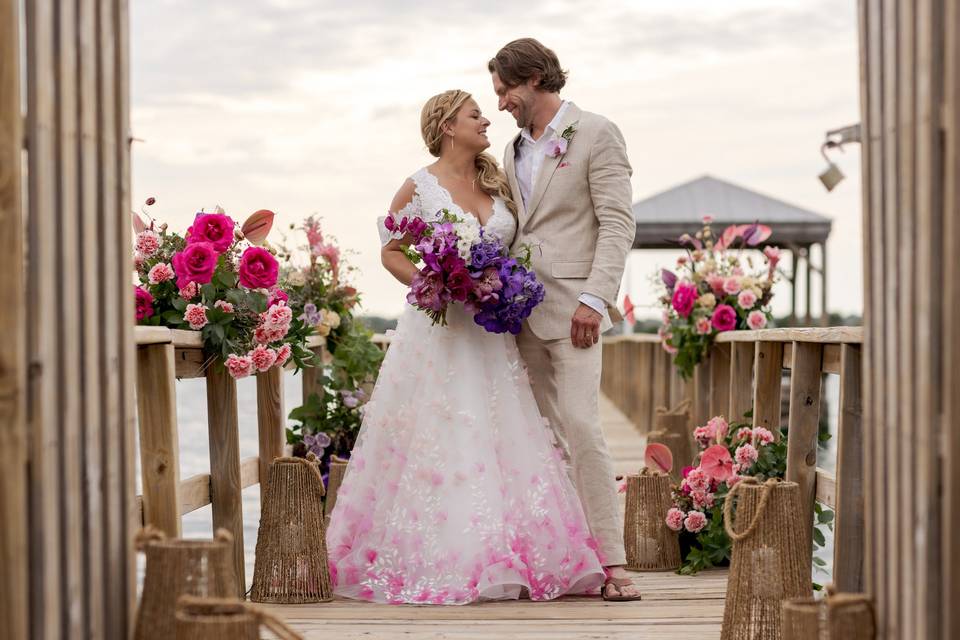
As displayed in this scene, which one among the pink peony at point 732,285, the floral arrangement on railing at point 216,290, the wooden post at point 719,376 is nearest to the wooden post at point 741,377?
the pink peony at point 732,285

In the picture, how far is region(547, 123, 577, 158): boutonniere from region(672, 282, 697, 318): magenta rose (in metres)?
3.12

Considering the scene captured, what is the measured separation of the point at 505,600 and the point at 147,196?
1.92m

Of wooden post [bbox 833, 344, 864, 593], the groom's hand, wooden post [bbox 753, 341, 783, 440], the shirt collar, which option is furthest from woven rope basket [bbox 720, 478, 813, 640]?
wooden post [bbox 753, 341, 783, 440]

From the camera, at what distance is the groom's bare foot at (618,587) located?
4.42m

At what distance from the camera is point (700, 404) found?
815 cm

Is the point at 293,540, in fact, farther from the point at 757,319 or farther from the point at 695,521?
the point at 757,319

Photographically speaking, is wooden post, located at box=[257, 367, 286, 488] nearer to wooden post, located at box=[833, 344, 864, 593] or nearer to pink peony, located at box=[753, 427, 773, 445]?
pink peony, located at box=[753, 427, 773, 445]

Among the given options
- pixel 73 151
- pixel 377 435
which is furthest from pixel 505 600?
pixel 73 151

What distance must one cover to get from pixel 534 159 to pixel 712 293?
3.00 meters

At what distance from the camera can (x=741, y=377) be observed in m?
6.55

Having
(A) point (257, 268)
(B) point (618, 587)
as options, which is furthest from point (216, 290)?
(B) point (618, 587)

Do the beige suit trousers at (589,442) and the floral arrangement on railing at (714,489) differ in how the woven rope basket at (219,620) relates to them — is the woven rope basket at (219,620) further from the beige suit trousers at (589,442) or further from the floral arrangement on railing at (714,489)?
the floral arrangement on railing at (714,489)

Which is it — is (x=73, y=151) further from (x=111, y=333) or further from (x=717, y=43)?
(x=717, y=43)

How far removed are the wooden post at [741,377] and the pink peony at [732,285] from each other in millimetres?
640
